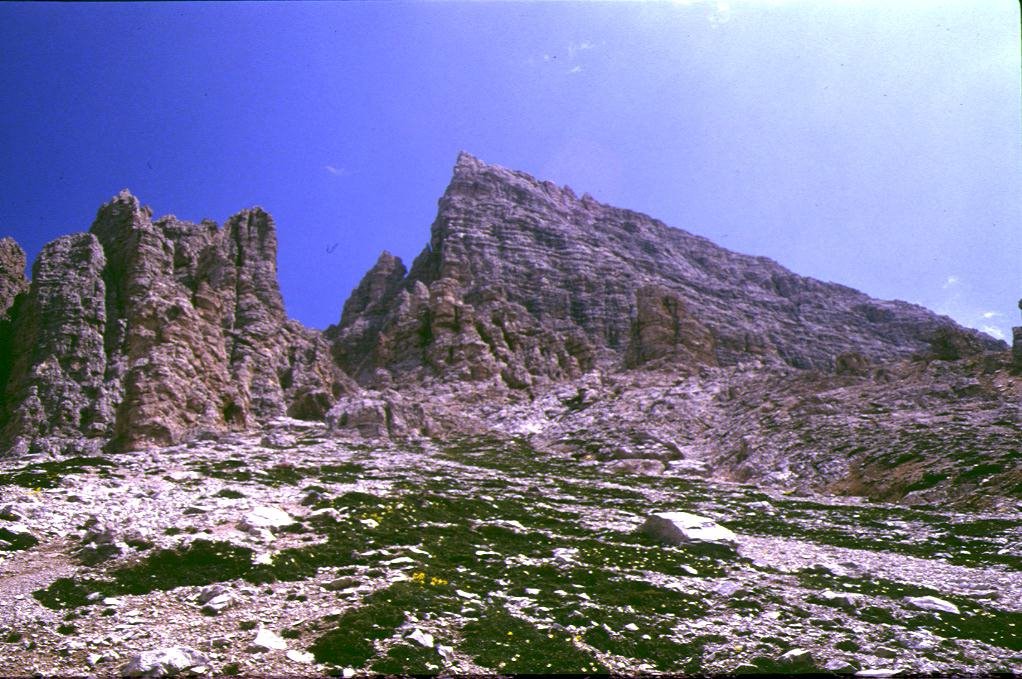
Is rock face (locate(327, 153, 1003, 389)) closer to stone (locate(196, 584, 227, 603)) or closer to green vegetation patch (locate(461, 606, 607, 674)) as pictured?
green vegetation patch (locate(461, 606, 607, 674))

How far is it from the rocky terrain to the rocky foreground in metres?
0.15

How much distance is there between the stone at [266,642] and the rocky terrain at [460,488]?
127 millimetres

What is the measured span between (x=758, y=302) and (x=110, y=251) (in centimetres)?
14987

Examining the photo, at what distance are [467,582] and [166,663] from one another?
10056 mm

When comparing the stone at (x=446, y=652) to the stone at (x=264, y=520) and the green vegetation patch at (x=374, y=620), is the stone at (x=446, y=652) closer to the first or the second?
the green vegetation patch at (x=374, y=620)

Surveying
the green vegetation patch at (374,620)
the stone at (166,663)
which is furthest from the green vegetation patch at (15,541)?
the green vegetation patch at (374,620)

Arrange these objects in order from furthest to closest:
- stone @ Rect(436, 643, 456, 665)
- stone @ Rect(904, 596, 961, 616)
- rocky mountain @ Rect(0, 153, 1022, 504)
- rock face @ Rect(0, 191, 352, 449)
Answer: rock face @ Rect(0, 191, 352, 449) < rocky mountain @ Rect(0, 153, 1022, 504) < stone @ Rect(904, 596, 961, 616) < stone @ Rect(436, 643, 456, 665)

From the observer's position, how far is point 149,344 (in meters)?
88.6

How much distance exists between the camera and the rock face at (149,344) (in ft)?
264

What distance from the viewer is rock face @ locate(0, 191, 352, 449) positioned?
264ft

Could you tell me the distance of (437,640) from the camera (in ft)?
57.2

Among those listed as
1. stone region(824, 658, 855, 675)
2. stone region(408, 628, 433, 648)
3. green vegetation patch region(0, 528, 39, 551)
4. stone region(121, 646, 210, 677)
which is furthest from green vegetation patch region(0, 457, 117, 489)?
stone region(824, 658, 855, 675)

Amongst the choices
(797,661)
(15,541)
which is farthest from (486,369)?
(797,661)

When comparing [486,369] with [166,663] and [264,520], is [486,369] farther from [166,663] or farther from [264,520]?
[166,663]
